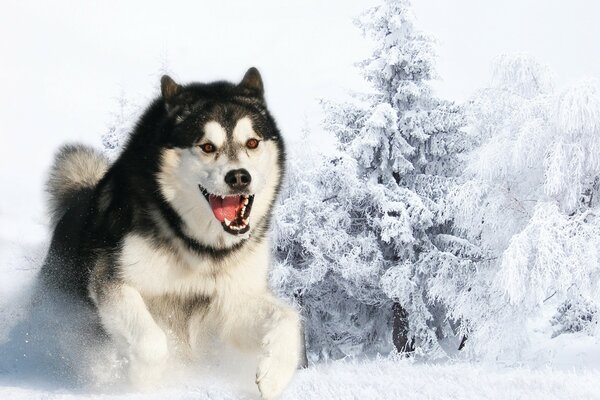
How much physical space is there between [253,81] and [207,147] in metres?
1.00

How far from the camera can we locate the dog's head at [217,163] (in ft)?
14.9

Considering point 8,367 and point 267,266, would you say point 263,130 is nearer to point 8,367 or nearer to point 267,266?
point 267,266

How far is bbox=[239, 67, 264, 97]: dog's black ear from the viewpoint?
5402 millimetres

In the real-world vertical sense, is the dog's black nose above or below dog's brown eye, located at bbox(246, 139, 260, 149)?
below

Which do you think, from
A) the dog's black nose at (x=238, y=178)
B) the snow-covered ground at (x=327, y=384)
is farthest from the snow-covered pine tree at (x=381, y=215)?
the dog's black nose at (x=238, y=178)

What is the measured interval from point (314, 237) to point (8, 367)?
46.2ft

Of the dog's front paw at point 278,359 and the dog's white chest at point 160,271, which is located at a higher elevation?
the dog's white chest at point 160,271

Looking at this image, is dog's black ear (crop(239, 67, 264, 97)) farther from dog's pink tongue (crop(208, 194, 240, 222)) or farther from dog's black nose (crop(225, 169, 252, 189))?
dog's black nose (crop(225, 169, 252, 189))

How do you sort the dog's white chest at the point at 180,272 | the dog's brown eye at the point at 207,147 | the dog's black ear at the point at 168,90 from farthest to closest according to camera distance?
the dog's black ear at the point at 168,90, the dog's white chest at the point at 180,272, the dog's brown eye at the point at 207,147

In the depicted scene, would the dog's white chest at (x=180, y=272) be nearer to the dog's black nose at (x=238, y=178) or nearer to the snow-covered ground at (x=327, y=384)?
the snow-covered ground at (x=327, y=384)

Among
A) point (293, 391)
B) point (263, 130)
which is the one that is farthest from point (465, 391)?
point (263, 130)

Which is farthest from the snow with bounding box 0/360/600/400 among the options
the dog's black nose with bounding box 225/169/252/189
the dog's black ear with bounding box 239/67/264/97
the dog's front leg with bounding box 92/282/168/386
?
the dog's black ear with bounding box 239/67/264/97

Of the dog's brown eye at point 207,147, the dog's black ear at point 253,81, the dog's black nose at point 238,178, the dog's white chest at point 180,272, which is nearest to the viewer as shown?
the dog's black nose at point 238,178

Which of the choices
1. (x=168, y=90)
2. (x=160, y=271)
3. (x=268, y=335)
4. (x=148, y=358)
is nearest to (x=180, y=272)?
(x=160, y=271)
